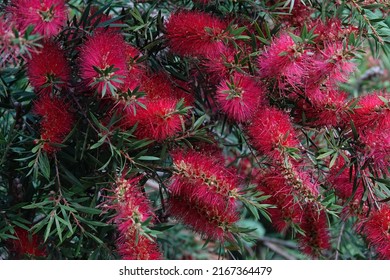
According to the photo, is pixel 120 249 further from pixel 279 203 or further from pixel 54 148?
pixel 279 203

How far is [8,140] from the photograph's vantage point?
1.02 metres

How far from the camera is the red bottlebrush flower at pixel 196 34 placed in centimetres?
98

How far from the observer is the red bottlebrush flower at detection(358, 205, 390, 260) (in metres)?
1.03

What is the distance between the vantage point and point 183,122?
98 centimetres

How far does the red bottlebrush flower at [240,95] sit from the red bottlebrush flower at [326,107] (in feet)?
0.31

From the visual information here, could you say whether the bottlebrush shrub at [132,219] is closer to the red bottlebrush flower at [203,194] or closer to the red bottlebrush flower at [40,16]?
the red bottlebrush flower at [203,194]

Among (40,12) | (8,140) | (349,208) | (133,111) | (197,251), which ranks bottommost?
(197,251)

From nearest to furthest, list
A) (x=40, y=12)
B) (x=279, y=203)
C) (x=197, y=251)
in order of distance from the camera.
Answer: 1. (x=40, y=12)
2. (x=279, y=203)
3. (x=197, y=251)

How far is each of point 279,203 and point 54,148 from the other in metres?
0.40

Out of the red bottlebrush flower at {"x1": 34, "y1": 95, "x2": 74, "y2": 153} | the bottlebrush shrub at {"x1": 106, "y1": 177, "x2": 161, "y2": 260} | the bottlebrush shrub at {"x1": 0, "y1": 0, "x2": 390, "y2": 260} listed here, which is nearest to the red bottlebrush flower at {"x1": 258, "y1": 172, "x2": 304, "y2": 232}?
the bottlebrush shrub at {"x1": 0, "y1": 0, "x2": 390, "y2": 260}

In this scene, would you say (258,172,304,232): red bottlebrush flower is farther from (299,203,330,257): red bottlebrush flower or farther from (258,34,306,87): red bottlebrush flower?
(258,34,306,87): red bottlebrush flower

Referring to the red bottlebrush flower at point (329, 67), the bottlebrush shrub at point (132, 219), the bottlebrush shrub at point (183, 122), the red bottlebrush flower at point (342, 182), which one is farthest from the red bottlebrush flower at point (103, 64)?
the red bottlebrush flower at point (342, 182)

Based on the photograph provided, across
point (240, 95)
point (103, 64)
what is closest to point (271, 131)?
point (240, 95)

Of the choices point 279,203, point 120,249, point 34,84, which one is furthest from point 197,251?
point 34,84
